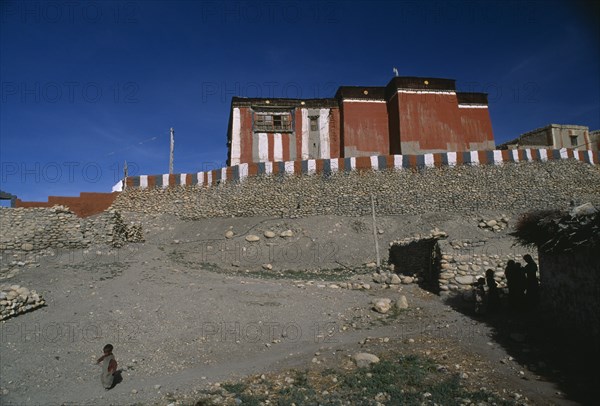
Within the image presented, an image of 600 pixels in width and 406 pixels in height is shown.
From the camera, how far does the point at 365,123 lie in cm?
2411

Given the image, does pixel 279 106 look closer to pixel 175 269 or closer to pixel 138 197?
pixel 138 197

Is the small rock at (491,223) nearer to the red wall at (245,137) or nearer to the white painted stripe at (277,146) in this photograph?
the white painted stripe at (277,146)

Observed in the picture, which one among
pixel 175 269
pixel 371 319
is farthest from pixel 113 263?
→ pixel 371 319

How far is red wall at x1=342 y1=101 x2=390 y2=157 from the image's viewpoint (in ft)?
78.4

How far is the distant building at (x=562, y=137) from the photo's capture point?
27734 mm

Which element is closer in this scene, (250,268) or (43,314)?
(43,314)

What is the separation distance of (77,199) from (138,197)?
341 cm

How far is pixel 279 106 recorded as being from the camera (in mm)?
24047

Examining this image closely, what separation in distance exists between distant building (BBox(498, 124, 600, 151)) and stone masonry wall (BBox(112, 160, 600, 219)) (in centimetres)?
883

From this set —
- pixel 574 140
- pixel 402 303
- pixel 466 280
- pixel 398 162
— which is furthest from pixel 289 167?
pixel 574 140

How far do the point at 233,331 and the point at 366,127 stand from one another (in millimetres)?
18878

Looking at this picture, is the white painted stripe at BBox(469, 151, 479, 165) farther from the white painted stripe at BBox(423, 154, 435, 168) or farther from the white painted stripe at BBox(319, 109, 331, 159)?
the white painted stripe at BBox(319, 109, 331, 159)

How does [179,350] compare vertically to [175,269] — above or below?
below

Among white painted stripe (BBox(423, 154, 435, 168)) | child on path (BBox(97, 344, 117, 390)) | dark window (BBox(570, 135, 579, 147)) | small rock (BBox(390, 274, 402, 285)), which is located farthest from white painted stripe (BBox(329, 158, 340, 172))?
dark window (BBox(570, 135, 579, 147))
